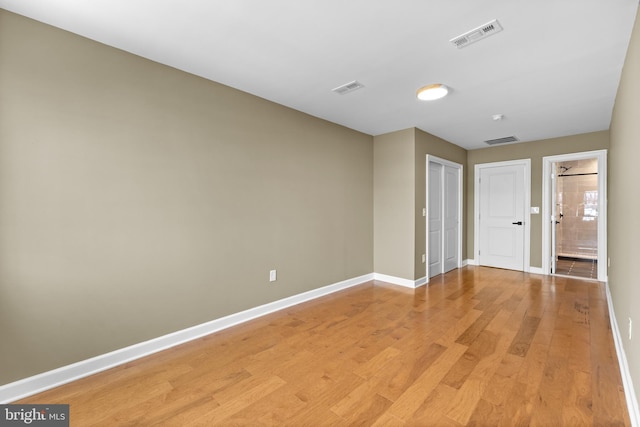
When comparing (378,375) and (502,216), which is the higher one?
(502,216)

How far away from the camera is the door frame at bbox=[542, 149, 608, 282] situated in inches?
171

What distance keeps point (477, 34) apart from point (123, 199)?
9.46 feet

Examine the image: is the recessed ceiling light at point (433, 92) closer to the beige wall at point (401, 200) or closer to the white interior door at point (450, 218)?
the beige wall at point (401, 200)

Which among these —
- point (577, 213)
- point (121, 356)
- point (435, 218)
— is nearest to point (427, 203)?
point (435, 218)

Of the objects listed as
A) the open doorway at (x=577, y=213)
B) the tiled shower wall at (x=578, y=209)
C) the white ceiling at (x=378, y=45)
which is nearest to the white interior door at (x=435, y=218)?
the white ceiling at (x=378, y=45)

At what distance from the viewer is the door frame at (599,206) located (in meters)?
4.34

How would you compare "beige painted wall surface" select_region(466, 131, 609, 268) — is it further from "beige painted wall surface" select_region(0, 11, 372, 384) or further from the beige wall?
"beige painted wall surface" select_region(0, 11, 372, 384)

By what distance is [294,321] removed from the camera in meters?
3.07

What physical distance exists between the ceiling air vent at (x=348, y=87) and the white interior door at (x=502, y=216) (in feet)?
12.9

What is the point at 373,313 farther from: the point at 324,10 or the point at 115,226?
the point at 324,10

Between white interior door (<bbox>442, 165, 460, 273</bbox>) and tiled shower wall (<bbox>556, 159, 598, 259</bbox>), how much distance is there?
2.52m

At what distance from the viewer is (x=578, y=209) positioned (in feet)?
21.1

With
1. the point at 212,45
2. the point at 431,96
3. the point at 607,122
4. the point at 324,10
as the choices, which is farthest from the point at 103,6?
the point at 607,122

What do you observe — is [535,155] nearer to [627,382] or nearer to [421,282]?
[421,282]
